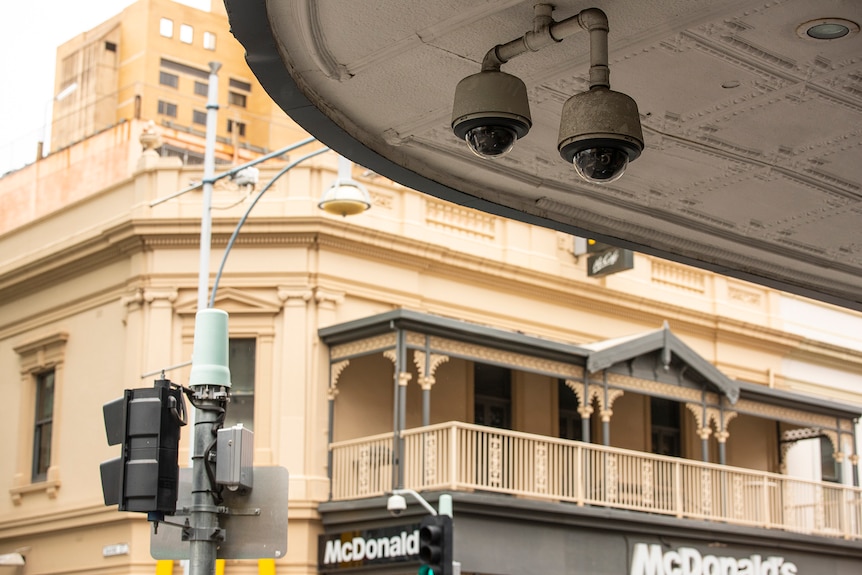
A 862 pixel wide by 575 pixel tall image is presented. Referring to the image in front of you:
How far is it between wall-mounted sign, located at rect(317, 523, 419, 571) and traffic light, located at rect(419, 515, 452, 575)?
245 inches

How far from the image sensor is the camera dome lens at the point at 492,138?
5.07m

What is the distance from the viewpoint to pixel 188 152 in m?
36.1

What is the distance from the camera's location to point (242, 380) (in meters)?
24.5

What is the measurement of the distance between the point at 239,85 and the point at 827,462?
2956cm

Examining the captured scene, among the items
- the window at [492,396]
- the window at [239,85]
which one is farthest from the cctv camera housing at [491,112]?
the window at [239,85]

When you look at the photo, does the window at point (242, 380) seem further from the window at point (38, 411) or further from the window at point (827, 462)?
the window at point (827, 462)

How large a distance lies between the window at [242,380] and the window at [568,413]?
6.92m

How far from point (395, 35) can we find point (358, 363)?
20154 millimetres

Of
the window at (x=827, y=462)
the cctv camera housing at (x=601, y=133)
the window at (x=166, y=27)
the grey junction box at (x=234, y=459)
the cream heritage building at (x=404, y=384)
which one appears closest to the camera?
the cctv camera housing at (x=601, y=133)

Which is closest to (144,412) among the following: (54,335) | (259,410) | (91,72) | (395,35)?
(395,35)

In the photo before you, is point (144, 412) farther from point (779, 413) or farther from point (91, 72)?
point (91, 72)

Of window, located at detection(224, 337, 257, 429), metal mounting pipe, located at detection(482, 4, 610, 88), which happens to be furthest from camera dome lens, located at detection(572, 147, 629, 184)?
window, located at detection(224, 337, 257, 429)

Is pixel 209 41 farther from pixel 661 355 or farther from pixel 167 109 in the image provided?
pixel 661 355

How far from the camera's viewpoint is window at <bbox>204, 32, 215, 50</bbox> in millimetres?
50344
